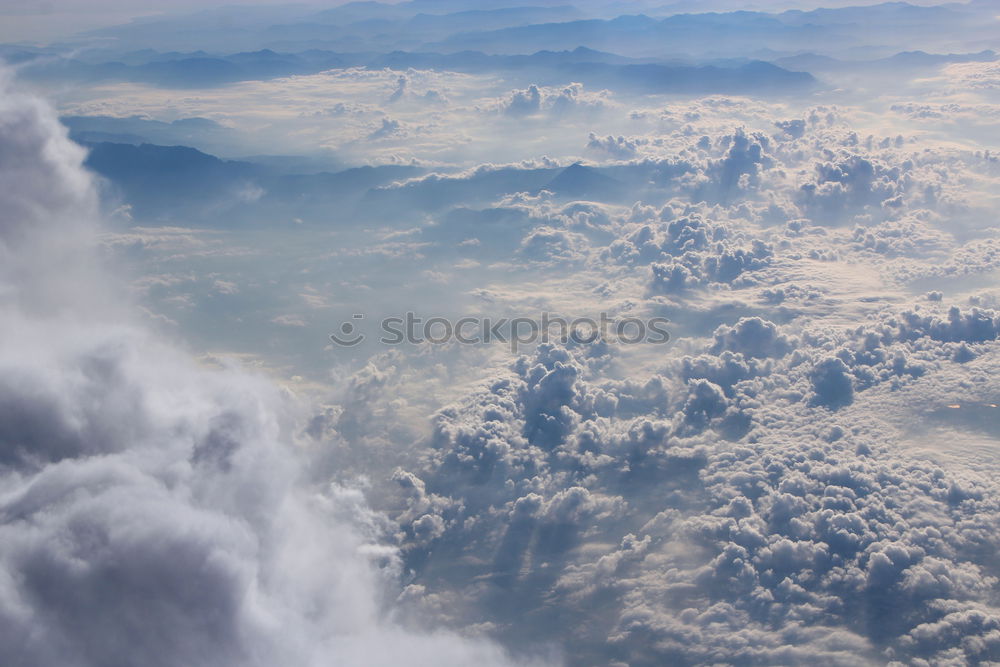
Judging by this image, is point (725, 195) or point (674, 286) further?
point (725, 195)

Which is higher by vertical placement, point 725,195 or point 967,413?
point 725,195

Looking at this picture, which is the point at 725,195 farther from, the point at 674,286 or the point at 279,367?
the point at 279,367

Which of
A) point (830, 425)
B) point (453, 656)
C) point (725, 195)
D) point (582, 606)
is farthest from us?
point (725, 195)

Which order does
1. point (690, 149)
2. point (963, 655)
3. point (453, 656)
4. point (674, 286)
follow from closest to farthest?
1. point (963, 655)
2. point (453, 656)
3. point (674, 286)
4. point (690, 149)

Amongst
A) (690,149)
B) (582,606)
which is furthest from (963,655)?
(690,149)

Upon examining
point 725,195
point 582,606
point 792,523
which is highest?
point 725,195

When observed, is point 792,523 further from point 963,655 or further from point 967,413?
point 967,413

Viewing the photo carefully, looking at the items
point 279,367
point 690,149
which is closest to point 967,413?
point 279,367

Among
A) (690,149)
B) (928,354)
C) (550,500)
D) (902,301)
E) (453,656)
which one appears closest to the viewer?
(453,656)

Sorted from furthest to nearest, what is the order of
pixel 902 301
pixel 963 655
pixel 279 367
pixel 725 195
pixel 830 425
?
pixel 725 195, pixel 902 301, pixel 279 367, pixel 830 425, pixel 963 655

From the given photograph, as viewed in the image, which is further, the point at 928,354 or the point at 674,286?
the point at 674,286
